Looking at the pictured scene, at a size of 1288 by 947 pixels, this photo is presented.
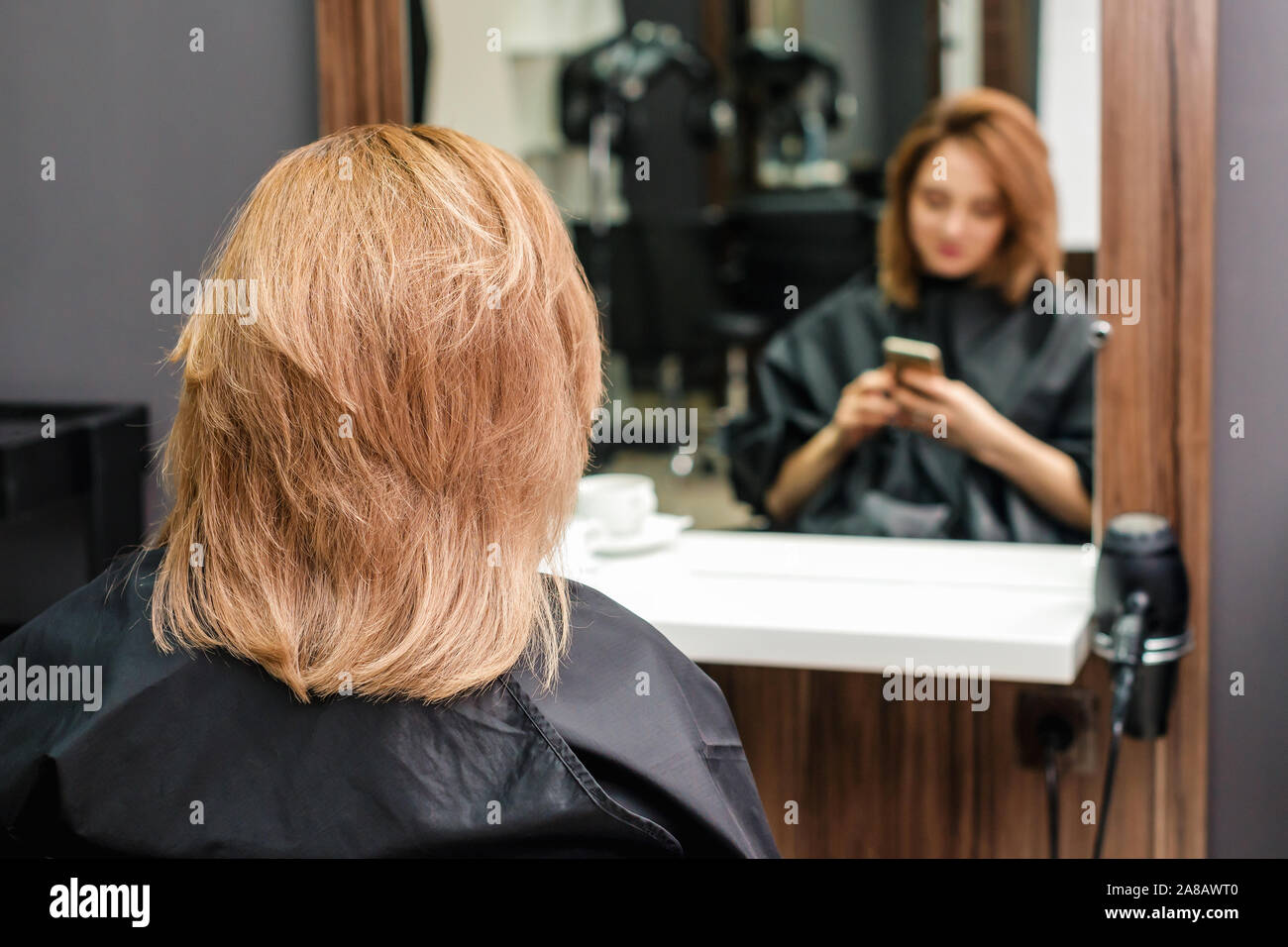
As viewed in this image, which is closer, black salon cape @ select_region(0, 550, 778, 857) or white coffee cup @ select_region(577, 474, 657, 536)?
black salon cape @ select_region(0, 550, 778, 857)

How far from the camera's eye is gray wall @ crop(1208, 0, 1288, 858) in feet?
5.51

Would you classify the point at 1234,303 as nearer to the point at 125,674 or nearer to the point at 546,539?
the point at 546,539

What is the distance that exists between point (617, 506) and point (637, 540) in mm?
65

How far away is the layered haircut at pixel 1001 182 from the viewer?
1.84m

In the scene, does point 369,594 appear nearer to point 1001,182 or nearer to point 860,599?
point 860,599

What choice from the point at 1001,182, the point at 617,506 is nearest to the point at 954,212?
the point at 1001,182

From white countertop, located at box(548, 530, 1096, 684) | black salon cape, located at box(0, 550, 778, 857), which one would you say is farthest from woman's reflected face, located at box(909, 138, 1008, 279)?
black salon cape, located at box(0, 550, 778, 857)

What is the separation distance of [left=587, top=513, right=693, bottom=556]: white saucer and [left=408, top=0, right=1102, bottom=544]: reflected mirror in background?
0.05 meters

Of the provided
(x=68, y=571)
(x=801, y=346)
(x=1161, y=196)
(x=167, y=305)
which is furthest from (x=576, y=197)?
(x=68, y=571)

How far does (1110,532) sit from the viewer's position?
170cm

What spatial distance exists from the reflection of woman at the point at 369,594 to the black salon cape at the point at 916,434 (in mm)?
1039

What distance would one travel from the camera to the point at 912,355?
2.00 metres

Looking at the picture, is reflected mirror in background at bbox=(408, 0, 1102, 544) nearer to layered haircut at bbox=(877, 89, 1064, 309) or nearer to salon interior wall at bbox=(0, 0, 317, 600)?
layered haircut at bbox=(877, 89, 1064, 309)
